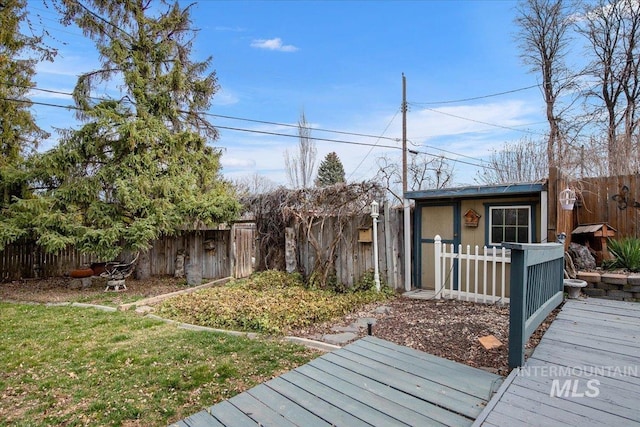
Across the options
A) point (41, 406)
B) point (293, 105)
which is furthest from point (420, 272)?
point (293, 105)

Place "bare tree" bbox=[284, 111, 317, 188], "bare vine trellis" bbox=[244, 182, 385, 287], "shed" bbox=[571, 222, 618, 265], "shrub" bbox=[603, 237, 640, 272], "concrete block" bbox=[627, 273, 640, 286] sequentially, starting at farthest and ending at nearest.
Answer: "bare tree" bbox=[284, 111, 317, 188] → "bare vine trellis" bbox=[244, 182, 385, 287] → "shed" bbox=[571, 222, 618, 265] → "shrub" bbox=[603, 237, 640, 272] → "concrete block" bbox=[627, 273, 640, 286]

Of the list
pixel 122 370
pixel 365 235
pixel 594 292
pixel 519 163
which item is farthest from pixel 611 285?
pixel 519 163

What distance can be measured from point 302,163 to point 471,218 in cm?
1301

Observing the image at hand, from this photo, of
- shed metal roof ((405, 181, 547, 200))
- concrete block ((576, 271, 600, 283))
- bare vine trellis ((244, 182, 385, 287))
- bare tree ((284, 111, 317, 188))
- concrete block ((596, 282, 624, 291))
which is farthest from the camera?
bare tree ((284, 111, 317, 188))

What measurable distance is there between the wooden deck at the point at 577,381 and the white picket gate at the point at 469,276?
5.71ft

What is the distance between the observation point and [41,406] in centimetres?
250

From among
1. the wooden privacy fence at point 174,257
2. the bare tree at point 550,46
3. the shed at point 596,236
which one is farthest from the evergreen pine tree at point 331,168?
the shed at point 596,236

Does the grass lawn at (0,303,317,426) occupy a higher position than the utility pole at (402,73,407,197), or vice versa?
the utility pole at (402,73,407,197)

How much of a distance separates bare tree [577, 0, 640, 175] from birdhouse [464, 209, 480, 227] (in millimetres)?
6850

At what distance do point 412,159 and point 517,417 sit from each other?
1475 centimetres

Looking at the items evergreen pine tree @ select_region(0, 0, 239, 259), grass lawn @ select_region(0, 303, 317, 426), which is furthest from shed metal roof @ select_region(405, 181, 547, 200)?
evergreen pine tree @ select_region(0, 0, 239, 259)

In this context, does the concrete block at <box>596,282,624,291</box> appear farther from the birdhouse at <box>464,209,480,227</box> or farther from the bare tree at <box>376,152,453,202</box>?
the bare tree at <box>376,152,453,202</box>

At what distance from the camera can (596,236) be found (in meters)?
4.85

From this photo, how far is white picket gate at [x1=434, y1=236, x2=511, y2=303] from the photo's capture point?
522cm
